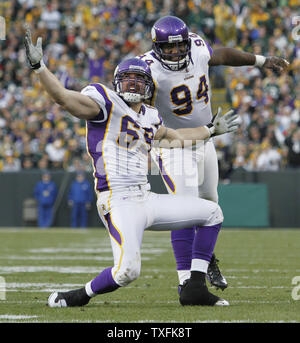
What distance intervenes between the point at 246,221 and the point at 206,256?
8774mm

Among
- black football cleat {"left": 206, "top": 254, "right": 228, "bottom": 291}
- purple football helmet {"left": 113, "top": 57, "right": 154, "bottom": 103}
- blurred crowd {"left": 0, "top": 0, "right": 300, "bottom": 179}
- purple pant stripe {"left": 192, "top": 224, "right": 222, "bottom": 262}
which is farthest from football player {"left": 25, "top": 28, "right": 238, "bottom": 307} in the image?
blurred crowd {"left": 0, "top": 0, "right": 300, "bottom": 179}

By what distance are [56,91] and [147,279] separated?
104 inches

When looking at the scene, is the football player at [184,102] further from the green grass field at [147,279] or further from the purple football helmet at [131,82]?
the purple football helmet at [131,82]

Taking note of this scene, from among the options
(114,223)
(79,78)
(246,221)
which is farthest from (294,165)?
(114,223)

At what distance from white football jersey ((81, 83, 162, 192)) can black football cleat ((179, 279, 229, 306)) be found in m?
0.74

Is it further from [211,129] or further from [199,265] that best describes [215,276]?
[211,129]

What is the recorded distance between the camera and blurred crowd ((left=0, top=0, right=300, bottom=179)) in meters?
14.3

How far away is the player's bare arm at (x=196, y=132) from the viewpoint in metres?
5.19

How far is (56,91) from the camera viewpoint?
4.43 metres

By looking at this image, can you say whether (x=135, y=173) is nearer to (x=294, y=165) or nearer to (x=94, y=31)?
(x=294, y=165)

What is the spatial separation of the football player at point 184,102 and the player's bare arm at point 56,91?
991 millimetres

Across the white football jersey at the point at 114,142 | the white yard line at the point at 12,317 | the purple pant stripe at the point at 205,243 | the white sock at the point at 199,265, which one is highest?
the white football jersey at the point at 114,142

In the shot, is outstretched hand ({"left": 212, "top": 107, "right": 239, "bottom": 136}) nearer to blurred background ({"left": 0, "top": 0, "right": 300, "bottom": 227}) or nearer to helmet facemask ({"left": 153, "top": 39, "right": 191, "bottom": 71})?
helmet facemask ({"left": 153, "top": 39, "right": 191, "bottom": 71})

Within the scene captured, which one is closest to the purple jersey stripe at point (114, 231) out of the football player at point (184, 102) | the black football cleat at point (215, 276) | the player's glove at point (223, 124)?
the football player at point (184, 102)
